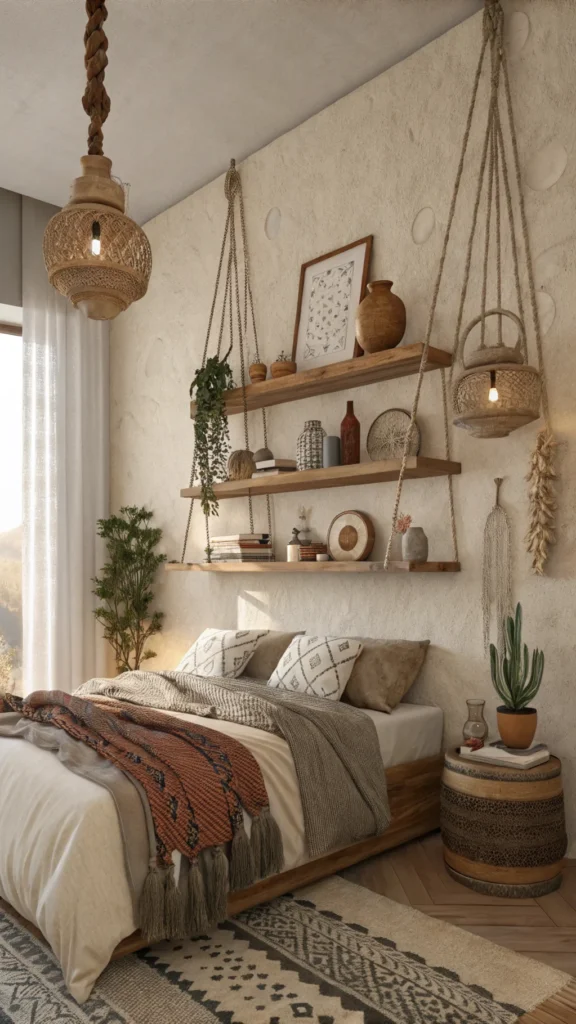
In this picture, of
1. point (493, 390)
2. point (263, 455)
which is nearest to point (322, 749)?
point (493, 390)

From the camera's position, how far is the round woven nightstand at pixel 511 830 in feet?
8.84

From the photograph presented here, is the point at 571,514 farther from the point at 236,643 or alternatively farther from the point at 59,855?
the point at 59,855

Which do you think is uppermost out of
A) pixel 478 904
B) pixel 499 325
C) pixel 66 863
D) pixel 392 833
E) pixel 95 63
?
pixel 95 63

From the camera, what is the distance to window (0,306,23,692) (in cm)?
530

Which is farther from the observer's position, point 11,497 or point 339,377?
point 11,497

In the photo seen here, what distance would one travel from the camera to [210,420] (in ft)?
14.3

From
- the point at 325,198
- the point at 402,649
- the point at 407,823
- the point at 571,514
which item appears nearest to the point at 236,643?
the point at 402,649

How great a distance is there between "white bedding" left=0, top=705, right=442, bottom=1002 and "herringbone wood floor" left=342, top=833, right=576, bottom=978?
0.42 metres

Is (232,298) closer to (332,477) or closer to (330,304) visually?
(330,304)

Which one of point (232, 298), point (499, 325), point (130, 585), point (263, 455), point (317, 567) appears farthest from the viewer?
point (130, 585)

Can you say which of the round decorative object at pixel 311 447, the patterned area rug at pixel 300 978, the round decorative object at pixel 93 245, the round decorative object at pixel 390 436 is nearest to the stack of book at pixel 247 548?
the round decorative object at pixel 311 447

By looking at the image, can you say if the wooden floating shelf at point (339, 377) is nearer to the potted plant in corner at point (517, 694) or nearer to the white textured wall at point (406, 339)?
the white textured wall at point (406, 339)

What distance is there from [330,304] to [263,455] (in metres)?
0.85

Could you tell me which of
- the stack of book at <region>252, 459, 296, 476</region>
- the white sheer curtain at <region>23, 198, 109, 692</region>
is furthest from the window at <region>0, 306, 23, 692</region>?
the stack of book at <region>252, 459, 296, 476</region>
